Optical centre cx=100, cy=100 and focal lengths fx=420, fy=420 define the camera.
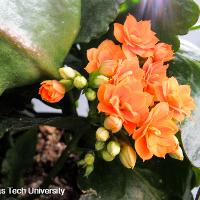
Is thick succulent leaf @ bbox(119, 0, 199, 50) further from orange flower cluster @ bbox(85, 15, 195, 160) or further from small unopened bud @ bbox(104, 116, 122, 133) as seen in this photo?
small unopened bud @ bbox(104, 116, 122, 133)

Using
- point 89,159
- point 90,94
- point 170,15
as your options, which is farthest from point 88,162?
point 170,15

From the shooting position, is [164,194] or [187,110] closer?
[187,110]

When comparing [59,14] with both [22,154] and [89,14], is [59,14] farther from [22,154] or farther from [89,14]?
[22,154]

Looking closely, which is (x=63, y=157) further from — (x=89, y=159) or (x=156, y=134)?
(x=156, y=134)

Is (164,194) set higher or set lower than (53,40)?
lower

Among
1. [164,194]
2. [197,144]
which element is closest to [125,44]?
[197,144]

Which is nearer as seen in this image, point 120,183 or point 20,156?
point 120,183

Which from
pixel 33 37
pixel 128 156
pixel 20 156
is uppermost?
pixel 33 37

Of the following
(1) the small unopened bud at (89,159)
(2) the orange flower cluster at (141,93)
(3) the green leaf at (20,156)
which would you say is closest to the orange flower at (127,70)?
(2) the orange flower cluster at (141,93)
